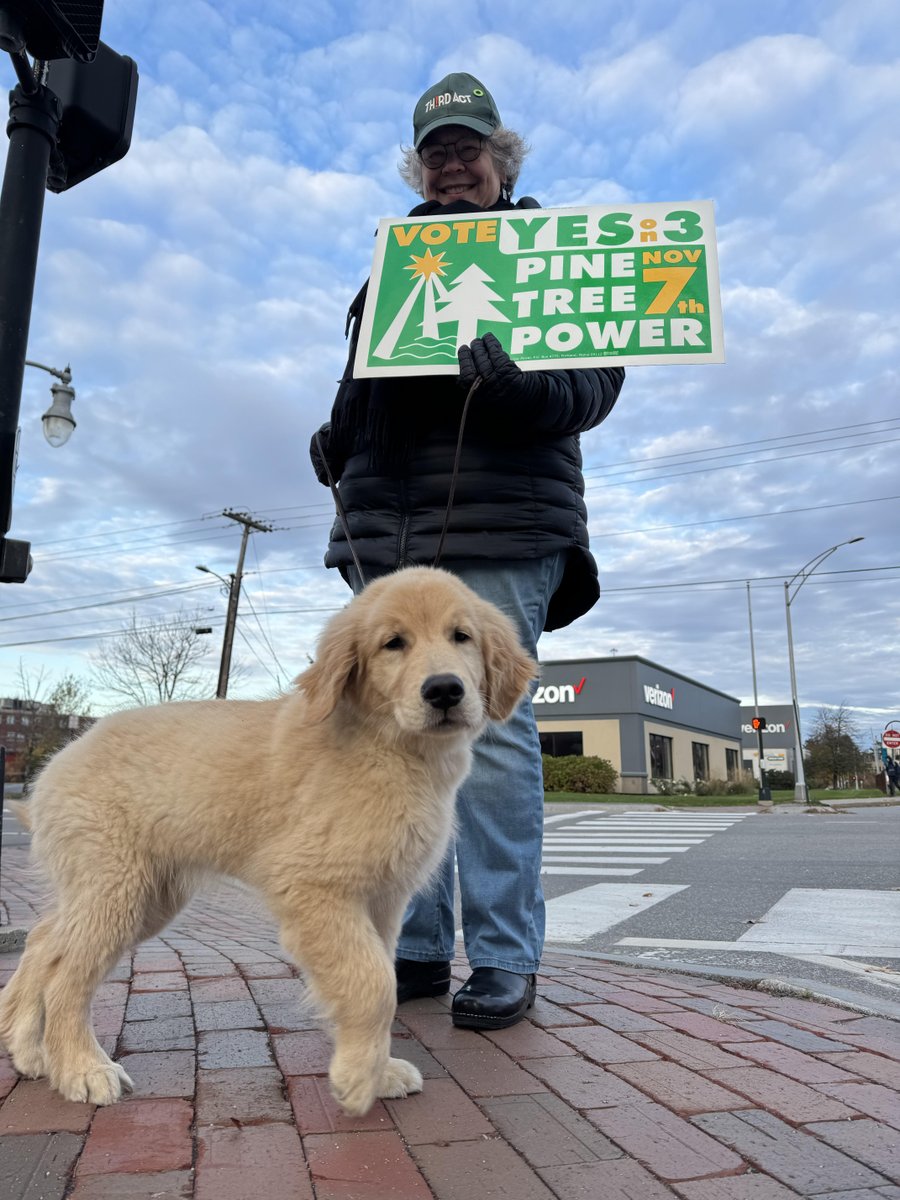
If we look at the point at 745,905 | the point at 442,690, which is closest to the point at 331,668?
the point at 442,690

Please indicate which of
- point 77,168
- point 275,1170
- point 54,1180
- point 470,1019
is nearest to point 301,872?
point 275,1170

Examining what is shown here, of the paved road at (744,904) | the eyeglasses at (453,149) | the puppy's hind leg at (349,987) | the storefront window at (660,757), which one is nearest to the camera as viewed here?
the puppy's hind leg at (349,987)

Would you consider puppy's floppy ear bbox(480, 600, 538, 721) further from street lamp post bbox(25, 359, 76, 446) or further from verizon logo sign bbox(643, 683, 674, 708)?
verizon logo sign bbox(643, 683, 674, 708)

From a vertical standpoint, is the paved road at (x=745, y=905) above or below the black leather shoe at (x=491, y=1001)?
below

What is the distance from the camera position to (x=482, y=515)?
3.39 metres

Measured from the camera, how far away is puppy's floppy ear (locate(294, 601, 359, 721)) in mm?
2502

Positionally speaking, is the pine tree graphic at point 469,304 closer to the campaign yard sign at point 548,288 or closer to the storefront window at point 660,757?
the campaign yard sign at point 548,288

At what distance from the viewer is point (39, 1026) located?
97.1 inches

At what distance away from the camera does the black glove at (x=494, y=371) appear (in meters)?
3.12

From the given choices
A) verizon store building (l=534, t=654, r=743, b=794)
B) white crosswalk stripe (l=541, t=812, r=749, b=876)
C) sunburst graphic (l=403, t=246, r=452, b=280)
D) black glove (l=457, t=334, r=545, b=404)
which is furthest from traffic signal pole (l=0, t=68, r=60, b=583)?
verizon store building (l=534, t=654, r=743, b=794)

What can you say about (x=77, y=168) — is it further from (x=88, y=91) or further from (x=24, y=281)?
(x=24, y=281)

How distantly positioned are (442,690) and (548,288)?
1866 millimetres

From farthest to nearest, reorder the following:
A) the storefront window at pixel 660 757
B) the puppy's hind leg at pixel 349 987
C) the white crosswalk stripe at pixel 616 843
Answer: the storefront window at pixel 660 757
the white crosswalk stripe at pixel 616 843
the puppy's hind leg at pixel 349 987

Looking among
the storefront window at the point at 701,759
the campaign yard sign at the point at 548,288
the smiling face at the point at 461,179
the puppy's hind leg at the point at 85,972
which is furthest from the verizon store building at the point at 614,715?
the puppy's hind leg at the point at 85,972
